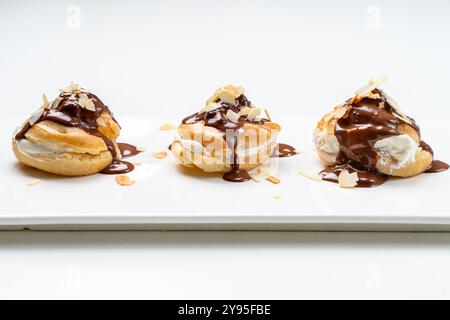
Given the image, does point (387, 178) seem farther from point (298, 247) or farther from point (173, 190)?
point (173, 190)

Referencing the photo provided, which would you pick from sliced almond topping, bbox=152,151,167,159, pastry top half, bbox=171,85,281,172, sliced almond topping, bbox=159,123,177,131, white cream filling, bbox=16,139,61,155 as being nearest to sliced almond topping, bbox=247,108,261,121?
pastry top half, bbox=171,85,281,172

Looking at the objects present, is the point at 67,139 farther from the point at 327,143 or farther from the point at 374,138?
the point at 374,138

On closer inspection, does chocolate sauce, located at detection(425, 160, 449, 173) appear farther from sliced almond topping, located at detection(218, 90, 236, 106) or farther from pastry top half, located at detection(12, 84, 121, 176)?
pastry top half, located at detection(12, 84, 121, 176)

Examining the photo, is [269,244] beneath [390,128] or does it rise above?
beneath

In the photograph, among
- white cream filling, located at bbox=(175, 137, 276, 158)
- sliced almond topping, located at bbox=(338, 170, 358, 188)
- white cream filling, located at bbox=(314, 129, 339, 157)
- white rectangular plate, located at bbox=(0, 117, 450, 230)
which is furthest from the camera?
white cream filling, located at bbox=(314, 129, 339, 157)

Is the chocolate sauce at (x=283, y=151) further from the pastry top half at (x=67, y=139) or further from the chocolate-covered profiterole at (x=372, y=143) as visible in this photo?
the pastry top half at (x=67, y=139)

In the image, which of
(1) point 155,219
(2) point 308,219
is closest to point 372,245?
(2) point 308,219

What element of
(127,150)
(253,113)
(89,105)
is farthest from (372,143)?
(89,105)
